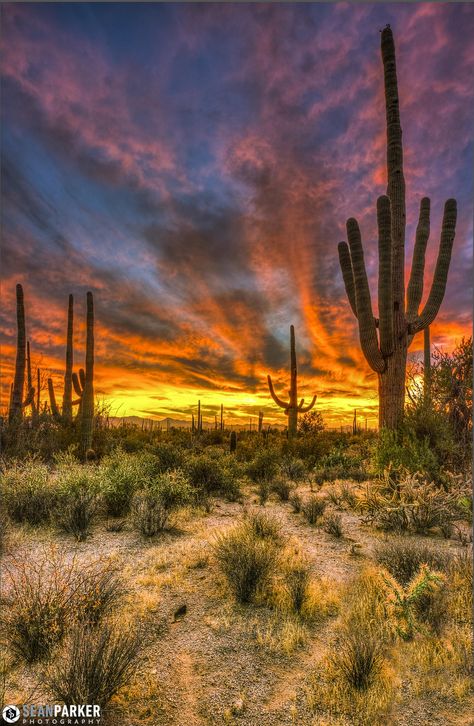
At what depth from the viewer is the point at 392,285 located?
9.20m

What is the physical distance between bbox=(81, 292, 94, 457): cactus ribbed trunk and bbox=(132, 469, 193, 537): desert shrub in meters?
7.73

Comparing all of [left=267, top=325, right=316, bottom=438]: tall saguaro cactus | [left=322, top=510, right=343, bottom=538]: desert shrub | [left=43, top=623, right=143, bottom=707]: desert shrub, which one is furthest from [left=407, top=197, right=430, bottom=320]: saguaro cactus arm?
[left=267, top=325, right=316, bottom=438]: tall saguaro cactus

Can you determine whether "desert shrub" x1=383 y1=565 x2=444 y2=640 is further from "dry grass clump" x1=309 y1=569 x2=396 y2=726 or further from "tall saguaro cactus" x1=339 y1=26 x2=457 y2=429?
"tall saguaro cactus" x1=339 y1=26 x2=457 y2=429

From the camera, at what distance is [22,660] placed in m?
3.49

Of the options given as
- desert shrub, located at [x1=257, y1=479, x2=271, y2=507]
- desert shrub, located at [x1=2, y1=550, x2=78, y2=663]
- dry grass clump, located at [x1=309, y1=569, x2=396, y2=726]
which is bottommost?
desert shrub, located at [x1=257, y1=479, x2=271, y2=507]

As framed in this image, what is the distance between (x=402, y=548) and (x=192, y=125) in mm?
7156

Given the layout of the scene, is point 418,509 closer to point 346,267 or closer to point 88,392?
point 346,267

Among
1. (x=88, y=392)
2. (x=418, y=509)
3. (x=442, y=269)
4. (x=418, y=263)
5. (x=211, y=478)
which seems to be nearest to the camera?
(x=418, y=509)

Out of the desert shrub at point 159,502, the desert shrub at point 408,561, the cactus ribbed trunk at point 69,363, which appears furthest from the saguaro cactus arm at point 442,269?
the cactus ribbed trunk at point 69,363

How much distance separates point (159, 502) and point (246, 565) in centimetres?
340

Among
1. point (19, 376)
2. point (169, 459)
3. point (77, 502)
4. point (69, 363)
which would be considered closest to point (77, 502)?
point (77, 502)

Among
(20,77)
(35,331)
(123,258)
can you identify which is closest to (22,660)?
(20,77)

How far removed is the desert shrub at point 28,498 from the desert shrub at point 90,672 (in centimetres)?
531

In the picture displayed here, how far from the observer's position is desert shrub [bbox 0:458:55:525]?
774 cm
